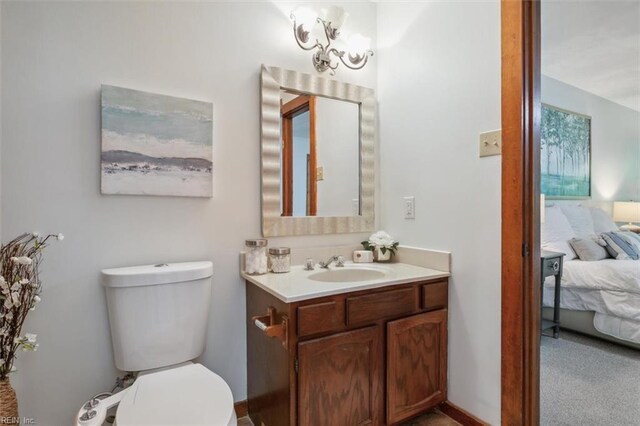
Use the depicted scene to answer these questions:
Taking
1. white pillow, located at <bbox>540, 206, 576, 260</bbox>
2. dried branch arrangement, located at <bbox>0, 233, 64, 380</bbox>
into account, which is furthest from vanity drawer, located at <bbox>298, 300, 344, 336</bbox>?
white pillow, located at <bbox>540, 206, 576, 260</bbox>

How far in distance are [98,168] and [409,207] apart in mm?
1559

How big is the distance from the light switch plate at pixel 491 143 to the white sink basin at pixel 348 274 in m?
0.75

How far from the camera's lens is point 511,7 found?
1.32 m

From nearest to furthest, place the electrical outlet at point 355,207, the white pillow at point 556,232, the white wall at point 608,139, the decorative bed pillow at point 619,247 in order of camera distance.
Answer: the electrical outlet at point 355,207
the decorative bed pillow at point 619,247
the white pillow at point 556,232
the white wall at point 608,139

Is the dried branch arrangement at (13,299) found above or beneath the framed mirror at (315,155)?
beneath

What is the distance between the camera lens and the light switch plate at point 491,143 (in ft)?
4.56

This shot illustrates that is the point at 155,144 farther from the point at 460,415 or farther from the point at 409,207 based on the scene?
the point at 460,415

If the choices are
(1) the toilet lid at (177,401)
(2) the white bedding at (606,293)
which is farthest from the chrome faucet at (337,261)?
(2) the white bedding at (606,293)

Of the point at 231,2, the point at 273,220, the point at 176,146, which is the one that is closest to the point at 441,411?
the point at 273,220

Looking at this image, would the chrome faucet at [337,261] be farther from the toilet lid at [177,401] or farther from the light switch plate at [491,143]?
the light switch plate at [491,143]

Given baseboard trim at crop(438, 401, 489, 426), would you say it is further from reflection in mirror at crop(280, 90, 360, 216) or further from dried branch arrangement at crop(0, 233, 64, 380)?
dried branch arrangement at crop(0, 233, 64, 380)

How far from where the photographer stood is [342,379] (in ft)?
4.27

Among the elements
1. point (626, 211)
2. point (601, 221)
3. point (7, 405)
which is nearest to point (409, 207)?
point (7, 405)

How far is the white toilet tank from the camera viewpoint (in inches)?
49.0
